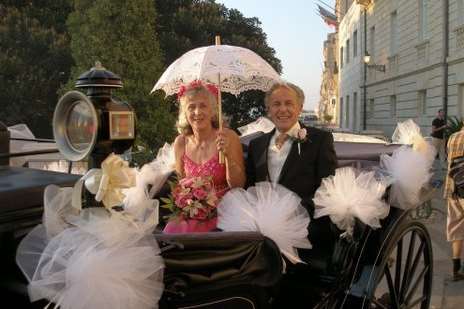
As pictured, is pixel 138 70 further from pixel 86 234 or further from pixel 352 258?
pixel 86 234

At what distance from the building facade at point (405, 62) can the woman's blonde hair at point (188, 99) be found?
1379cm

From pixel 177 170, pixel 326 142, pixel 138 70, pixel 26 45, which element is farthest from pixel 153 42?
pixel 326 142

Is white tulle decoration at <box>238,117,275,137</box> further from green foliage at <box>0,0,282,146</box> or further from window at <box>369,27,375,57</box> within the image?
window at <box>369,27,375,57</box>

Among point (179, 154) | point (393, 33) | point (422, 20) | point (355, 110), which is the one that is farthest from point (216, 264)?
point (355, 110)

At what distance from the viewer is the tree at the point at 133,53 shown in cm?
1033

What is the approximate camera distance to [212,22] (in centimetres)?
1675

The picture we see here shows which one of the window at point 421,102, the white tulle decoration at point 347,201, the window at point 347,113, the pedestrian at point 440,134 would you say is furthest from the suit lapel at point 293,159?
the window at point 347,113

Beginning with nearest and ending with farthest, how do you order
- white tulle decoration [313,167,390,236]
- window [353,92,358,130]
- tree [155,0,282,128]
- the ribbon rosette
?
the ribbon rosette
white tulle decoration [313,167,390,236]
tree [155,0,282,128]
window [353,92,358,130]

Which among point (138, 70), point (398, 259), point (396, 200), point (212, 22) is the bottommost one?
point (398, 259)

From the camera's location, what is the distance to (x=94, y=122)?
1586 mm

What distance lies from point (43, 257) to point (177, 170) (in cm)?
216

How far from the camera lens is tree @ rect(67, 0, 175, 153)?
10.3 metres

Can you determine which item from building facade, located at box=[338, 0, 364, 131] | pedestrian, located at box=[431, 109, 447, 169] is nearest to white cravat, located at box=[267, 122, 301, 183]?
pedestrian, located at box=[431, 109, 447, 169]

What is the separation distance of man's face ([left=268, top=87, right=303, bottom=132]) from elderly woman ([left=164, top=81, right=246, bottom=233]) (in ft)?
1.00
